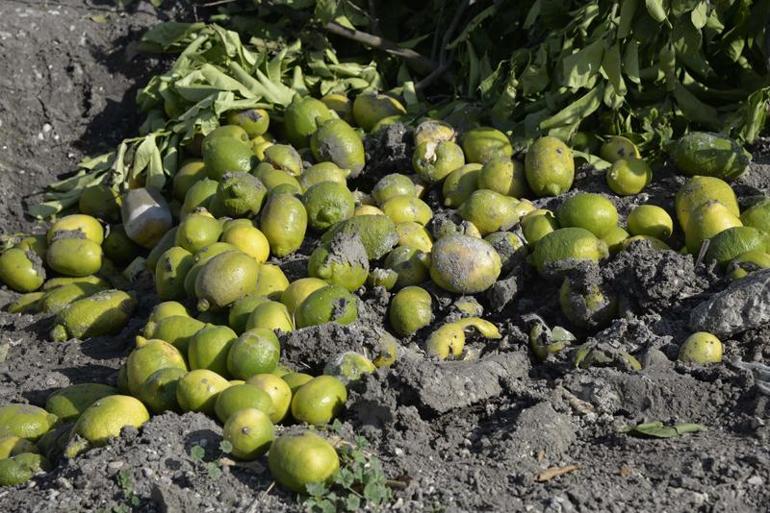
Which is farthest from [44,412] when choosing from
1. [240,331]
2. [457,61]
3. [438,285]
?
[457,61]

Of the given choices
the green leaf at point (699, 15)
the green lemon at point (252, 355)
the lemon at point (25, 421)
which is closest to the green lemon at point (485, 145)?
the green leaf at point (699, 15)

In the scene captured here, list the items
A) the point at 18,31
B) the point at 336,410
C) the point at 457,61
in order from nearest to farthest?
the point at 336,410, the point at 457,61, the point at 18,31

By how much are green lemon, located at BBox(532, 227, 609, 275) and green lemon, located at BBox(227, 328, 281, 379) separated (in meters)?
1.64

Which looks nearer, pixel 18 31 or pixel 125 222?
pixel 125 222

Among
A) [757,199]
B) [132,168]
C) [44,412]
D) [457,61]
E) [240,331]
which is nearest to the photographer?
[44,412]

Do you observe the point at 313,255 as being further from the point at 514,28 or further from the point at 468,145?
the point at 514,28

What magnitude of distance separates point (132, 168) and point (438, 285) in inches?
120

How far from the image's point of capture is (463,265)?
5305mm

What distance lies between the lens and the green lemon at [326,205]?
5.88 m

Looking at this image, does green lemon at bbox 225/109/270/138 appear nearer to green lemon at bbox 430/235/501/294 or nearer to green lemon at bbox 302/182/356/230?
green lemon at bbox 302/182/356/230

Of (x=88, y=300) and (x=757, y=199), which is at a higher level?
(x=757, y=199)

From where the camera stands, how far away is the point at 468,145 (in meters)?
6.52

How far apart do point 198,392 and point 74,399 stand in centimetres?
85

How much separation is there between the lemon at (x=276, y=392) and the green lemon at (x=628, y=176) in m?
2.76
